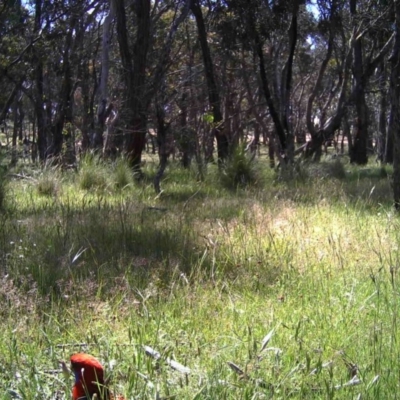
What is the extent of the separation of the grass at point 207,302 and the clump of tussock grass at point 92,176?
8.12ft

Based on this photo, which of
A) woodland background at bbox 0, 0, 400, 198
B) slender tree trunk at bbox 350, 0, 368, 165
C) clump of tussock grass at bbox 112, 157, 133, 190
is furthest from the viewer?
slender tree trunk at bbox 350, 0, 368, 165

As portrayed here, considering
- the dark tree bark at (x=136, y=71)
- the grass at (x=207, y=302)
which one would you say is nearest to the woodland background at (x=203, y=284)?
the grass at (x=207, y=302)

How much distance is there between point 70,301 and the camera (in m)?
3.08

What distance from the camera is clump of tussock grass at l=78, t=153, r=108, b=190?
8.72 meters

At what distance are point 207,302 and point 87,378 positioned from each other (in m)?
1.41

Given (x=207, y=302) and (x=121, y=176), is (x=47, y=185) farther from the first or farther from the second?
(x=207, y=302)

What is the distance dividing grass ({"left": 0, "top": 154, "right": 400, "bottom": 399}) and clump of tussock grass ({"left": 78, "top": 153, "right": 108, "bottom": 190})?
248 centimetres

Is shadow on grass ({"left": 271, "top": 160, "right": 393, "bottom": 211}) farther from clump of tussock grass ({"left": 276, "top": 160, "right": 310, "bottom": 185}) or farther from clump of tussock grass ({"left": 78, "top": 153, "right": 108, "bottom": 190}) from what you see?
clump of tussock grass ({"left": 78, "top": 153, "right": 108, "bottom": 190})

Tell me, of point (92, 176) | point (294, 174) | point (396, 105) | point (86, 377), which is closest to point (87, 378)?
point (86, 377)

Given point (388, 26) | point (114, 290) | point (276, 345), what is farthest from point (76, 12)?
point (276, 345)

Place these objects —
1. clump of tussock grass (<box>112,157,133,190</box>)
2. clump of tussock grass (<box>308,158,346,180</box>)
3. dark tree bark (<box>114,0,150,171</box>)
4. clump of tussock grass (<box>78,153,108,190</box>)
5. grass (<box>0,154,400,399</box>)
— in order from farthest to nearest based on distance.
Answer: clump of tussock grass (<box>308,158,346,180</box>) → dark tree bark (<box>114,0,150,171</box>) → clump of tussock grass (<box>112,157,133,190</box>) → clump of tussock grass (<box>78,153,108,190</box>) → grass (<box>0,154,400,399</box>)

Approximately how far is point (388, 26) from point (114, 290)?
847 centimetres

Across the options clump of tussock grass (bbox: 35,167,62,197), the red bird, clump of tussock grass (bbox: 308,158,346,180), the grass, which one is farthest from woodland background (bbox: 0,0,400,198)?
the red bird

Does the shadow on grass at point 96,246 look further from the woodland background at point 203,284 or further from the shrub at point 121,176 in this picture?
the shrub at point 121,176
